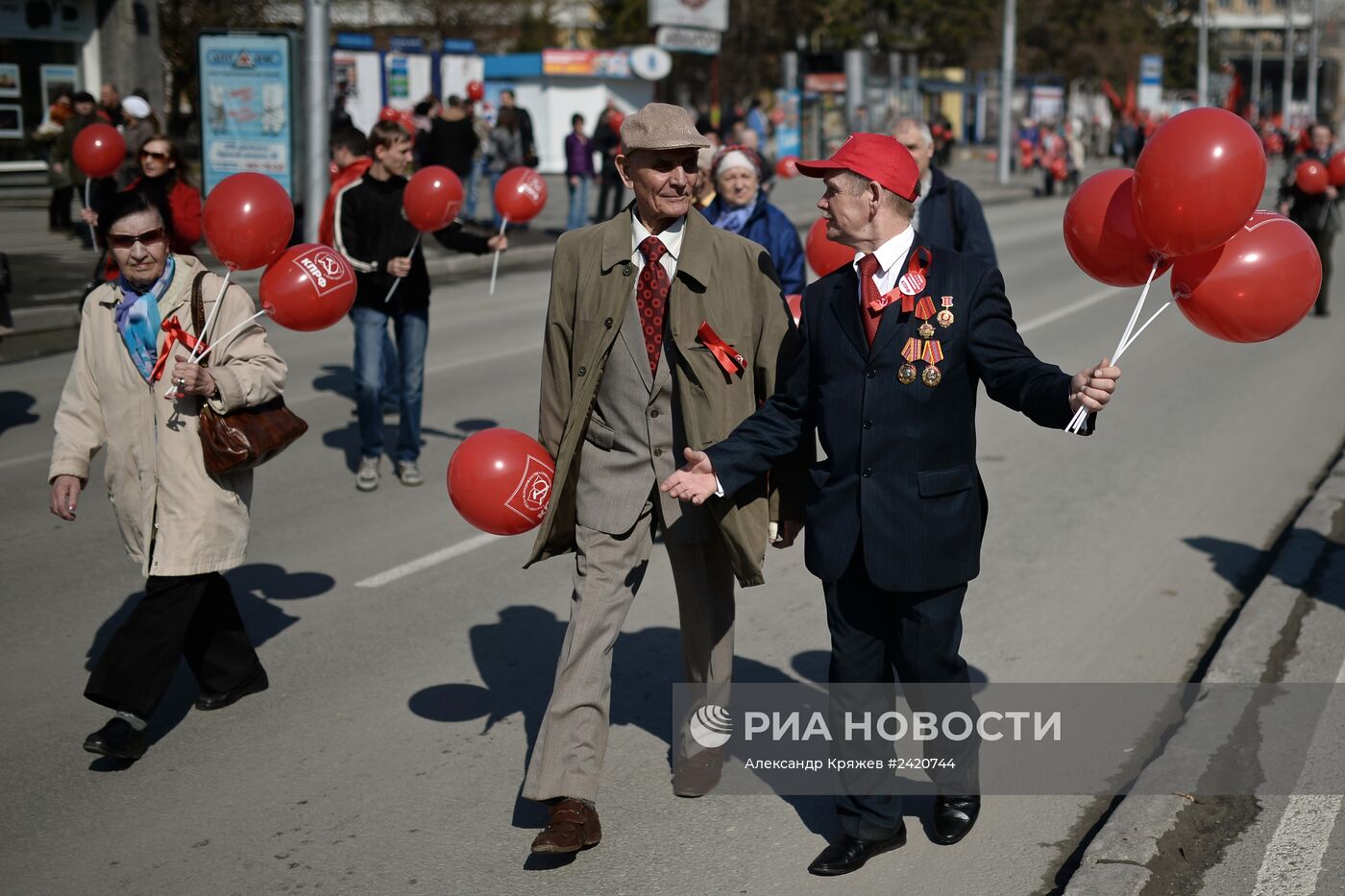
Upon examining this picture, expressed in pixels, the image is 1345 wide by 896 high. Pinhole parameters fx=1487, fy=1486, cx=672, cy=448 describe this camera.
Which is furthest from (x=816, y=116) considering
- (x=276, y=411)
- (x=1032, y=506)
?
(x=276, y=411)

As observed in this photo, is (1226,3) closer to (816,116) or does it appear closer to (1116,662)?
(816,116)

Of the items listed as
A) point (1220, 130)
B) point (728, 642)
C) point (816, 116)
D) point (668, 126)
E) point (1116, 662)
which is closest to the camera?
point (1220, 130)

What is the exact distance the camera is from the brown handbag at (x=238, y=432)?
197 inches

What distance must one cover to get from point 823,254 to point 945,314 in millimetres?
3588

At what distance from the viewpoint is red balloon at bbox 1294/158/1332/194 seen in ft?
45.9

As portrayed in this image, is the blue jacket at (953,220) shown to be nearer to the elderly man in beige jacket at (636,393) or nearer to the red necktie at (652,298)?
the elderly man in beige jacket at (636,393)

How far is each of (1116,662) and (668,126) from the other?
2.98m

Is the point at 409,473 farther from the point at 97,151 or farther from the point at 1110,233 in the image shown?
the point at 1110,233

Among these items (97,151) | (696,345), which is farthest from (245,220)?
(97,151)

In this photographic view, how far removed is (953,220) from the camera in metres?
7.70

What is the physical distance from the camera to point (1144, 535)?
768 centimetres

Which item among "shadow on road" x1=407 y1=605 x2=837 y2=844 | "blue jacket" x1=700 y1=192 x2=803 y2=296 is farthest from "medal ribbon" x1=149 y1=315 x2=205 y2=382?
"blue jacket" x1=700 y1=192 x2=803 y2=296

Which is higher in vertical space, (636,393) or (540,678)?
(636,393)

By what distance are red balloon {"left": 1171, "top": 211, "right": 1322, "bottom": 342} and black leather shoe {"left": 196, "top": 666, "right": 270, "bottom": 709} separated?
360cm
